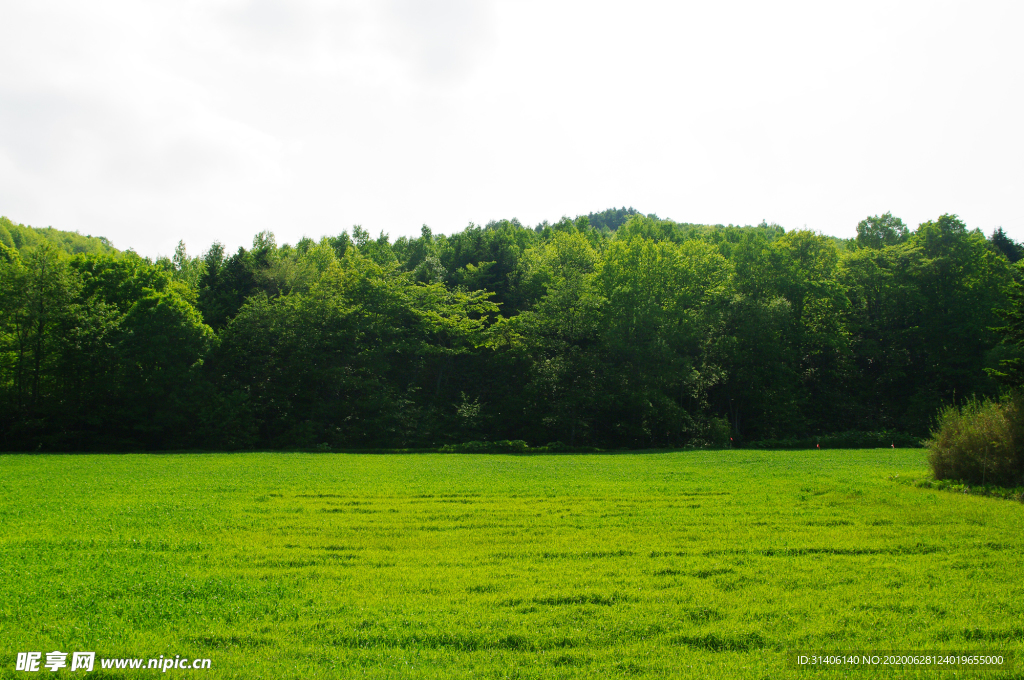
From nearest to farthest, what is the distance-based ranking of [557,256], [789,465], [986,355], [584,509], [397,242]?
1. [584,509]
2. [789,465]
3. [986,355]
4. [557,256]
5. [397,242]

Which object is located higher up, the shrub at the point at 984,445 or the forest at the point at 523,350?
the forest at the point at 523,350

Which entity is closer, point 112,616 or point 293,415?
point 112,616

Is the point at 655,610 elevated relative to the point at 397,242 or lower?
lower

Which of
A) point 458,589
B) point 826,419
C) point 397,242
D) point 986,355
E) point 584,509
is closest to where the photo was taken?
point 458,589

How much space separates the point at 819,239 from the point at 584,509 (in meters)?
53.2

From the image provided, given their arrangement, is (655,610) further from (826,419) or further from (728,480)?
(826,419)

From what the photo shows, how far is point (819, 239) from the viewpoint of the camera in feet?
194

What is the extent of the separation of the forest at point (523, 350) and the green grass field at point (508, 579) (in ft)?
88.7

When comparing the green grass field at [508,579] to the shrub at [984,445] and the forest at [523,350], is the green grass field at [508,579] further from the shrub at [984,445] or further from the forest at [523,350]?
the forest at [523,350]

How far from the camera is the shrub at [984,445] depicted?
693 inches

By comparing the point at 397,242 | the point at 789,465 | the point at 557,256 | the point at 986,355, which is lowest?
the point at 789,465

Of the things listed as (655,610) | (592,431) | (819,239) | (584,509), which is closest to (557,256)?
(592,431)

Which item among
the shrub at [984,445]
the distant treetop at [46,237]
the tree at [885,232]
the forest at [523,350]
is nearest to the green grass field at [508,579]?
the shrub at [984,445]

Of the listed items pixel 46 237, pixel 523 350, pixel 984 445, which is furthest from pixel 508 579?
pixel 46 237
